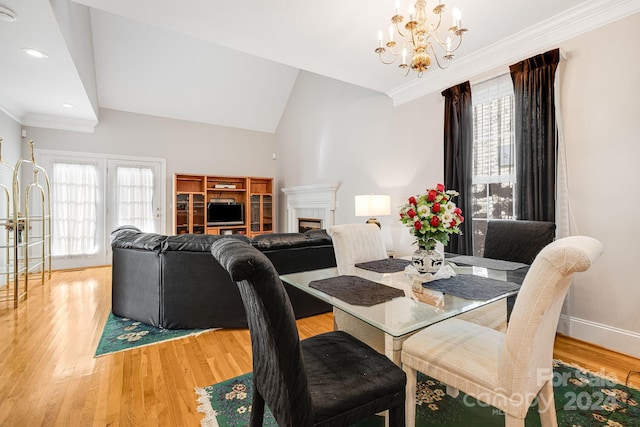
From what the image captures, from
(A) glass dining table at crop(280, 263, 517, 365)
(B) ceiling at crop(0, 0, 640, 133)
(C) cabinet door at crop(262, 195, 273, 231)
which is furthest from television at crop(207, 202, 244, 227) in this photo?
(A) glass dining table at crop(280, 263, 517, 365)

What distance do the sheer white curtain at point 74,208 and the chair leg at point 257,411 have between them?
18.7ft

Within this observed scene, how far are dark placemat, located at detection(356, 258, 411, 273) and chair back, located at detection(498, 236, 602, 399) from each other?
89cm

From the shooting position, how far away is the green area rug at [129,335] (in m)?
2.35

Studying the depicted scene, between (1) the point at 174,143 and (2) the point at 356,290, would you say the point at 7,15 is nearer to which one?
(2) the point at 356,290

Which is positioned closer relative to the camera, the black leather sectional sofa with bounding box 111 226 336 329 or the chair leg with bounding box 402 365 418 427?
the chair leg with bounding box 402 365 418 427

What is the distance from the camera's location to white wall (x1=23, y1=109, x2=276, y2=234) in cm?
526

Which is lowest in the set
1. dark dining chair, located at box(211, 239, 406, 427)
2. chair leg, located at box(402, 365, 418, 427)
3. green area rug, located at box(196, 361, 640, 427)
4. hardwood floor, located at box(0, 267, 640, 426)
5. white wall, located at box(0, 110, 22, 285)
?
green area rug, located at box(196, 361, 640, 427)

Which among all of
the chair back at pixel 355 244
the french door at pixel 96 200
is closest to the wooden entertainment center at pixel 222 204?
the french door at pixel 96 200

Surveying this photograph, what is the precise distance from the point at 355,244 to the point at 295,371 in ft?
4.42

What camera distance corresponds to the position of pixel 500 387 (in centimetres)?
106

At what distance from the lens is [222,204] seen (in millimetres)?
6250

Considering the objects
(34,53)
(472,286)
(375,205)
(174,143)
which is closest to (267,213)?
(174,143)

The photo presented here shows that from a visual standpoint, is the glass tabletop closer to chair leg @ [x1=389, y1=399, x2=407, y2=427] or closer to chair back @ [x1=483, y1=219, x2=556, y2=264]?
chair leg @ [x1=389, y1=399, x2=407, y2=427]

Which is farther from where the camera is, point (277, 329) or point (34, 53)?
point (34, 53)
